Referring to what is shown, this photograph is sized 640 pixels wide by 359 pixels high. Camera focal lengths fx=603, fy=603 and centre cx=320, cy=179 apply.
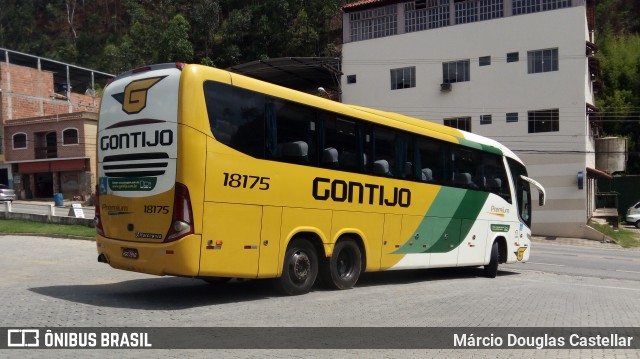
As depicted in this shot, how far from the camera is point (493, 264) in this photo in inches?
605

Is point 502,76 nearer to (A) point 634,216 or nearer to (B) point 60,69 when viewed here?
(A) point 634,216

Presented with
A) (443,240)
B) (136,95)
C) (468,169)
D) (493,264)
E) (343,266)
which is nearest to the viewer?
(136,95)

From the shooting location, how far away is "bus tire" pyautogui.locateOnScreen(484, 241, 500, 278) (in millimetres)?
15266

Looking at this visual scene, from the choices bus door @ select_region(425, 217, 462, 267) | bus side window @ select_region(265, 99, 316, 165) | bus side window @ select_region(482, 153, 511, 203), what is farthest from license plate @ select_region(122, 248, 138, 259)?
bus side window @ select_region(482, 153, 511, 203)

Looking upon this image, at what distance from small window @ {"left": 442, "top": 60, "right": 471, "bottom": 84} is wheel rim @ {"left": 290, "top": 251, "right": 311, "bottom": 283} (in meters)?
28.0

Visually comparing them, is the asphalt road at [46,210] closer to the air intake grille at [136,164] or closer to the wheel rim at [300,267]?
the air intake grille at [136,164]

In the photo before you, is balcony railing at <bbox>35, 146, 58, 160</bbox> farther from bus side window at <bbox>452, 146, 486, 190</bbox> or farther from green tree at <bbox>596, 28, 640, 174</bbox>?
green tree at <bbox>596, 28, 640, 174</bbox>

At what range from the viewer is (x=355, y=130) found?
36.5 ft

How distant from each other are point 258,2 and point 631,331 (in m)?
46.0

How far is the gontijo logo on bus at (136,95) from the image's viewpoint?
888 cm

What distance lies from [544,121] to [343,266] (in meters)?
26.1

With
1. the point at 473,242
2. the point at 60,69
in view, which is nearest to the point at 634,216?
the point at 473,242

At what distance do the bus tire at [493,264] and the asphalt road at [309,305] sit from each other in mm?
616

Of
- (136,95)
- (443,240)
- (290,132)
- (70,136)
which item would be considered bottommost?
(443,240)
